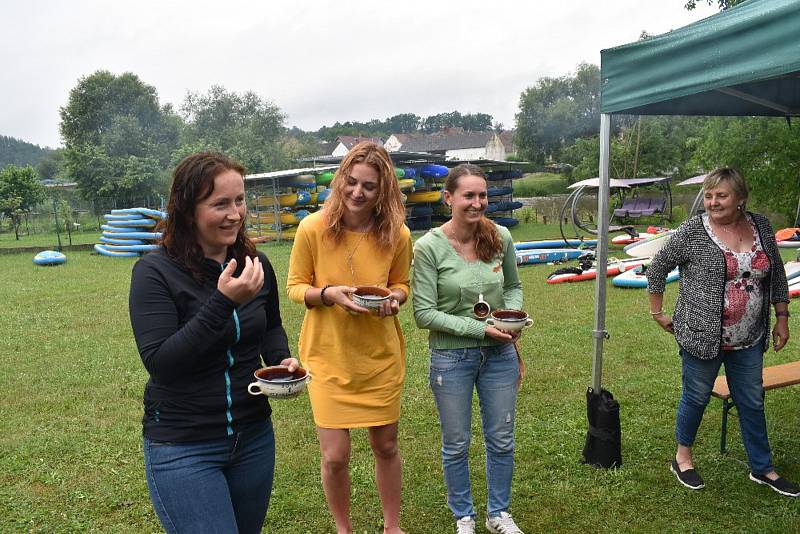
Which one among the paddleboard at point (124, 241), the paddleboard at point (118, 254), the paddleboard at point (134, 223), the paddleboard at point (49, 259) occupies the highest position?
the paddleboard at point (134, 223)

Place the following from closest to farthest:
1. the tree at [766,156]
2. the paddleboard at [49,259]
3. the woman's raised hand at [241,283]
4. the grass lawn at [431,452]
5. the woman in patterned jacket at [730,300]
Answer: the woman's raised hand at [241,283], the woman in patterned jacket at [730,300], the grass lawn at [431,452], the tree at [766,156], the paddleboard at [49,259]

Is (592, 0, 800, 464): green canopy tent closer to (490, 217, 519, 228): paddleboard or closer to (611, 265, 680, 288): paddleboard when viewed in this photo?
(611, 265, 680, 288): paddleboard

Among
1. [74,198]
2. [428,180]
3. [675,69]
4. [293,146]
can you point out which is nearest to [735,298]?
[675,69]

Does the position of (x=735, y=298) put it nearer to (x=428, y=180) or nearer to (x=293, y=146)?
(x=428, y=180)

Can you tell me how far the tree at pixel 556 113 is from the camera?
46.1 meters

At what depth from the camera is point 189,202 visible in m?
1.94

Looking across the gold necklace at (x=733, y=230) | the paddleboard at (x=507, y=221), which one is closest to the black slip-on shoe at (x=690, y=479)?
the gold necklace at (x=733, y=230)

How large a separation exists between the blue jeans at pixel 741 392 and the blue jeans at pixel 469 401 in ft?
A: 3.77

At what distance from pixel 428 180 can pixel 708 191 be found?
20.3 m

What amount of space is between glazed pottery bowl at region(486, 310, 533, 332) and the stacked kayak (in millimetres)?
16210

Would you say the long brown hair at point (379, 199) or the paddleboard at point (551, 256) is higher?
the long brown hair at point (379, 199)

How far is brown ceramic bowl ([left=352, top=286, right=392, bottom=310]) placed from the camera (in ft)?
8.21

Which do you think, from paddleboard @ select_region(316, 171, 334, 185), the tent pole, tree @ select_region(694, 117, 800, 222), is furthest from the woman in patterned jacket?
paddleboard @ select_region(316, 171, 334, 185)

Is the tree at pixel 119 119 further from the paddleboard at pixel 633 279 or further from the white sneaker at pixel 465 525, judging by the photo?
the white sneaker at pixel 465 525
